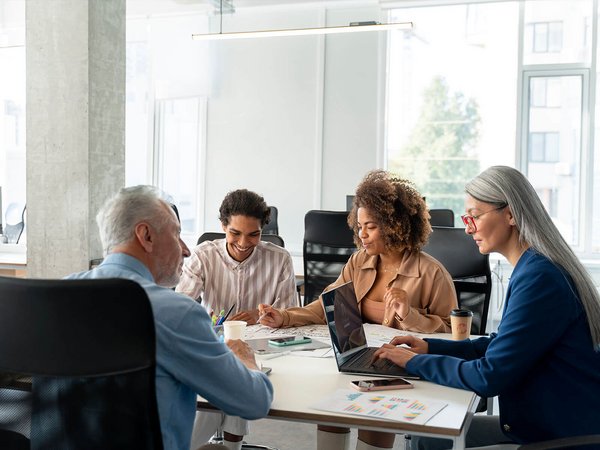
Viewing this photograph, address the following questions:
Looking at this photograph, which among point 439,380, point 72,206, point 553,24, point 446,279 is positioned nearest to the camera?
point 439,380

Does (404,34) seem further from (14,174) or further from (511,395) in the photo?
(511,395)

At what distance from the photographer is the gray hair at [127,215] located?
1.73 metres

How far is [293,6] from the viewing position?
7.64m

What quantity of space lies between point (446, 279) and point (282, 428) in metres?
1.56

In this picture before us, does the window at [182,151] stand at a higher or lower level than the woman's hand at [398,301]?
higher

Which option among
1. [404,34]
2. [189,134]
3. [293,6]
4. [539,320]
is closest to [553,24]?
[404,34]

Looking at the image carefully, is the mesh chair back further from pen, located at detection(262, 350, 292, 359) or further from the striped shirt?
pen, located at detection(262, 350, 292, 359)

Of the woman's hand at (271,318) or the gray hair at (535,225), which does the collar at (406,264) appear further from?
the gray hair at (535,225)

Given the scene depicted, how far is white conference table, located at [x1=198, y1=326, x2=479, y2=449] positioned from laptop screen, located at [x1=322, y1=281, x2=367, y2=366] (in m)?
0.07

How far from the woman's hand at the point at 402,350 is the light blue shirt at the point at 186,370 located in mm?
633

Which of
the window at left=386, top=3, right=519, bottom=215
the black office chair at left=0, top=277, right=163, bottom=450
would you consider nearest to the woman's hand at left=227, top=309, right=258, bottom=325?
the black office chair at left=0, top=277, right=163, bottom=450

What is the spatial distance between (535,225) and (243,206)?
1.57m

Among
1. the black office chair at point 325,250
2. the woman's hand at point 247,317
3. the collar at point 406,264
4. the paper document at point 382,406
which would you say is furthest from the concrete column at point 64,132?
the paper document at point 382,406

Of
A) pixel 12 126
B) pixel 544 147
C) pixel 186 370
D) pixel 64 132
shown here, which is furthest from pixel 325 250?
pixel 12 126
